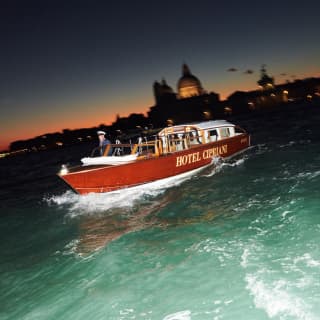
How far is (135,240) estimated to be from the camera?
9.28 meters

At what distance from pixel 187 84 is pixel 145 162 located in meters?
186

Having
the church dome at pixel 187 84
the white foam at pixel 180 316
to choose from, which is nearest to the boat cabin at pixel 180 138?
the white foam at pixel 180 316

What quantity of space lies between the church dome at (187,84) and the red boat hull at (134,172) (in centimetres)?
18217

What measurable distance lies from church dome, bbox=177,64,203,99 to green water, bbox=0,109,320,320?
186 m

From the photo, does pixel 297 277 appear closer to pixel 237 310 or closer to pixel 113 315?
pixel 237 310

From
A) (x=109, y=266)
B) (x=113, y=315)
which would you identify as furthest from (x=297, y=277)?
(x=109, y=266)

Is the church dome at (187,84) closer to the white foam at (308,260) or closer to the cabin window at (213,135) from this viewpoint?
the cabin window at (213,135)

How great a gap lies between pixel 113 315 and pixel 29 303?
2.15m

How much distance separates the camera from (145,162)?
14805mm

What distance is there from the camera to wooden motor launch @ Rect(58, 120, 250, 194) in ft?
46.8

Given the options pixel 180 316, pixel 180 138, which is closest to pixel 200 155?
pixel 180 138

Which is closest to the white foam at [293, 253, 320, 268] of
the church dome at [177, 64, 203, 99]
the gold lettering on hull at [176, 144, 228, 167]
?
the gold lettering on hull at [176, 144, 228, 167]

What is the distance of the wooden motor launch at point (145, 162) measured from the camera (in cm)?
1425

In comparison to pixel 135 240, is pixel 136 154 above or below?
above
